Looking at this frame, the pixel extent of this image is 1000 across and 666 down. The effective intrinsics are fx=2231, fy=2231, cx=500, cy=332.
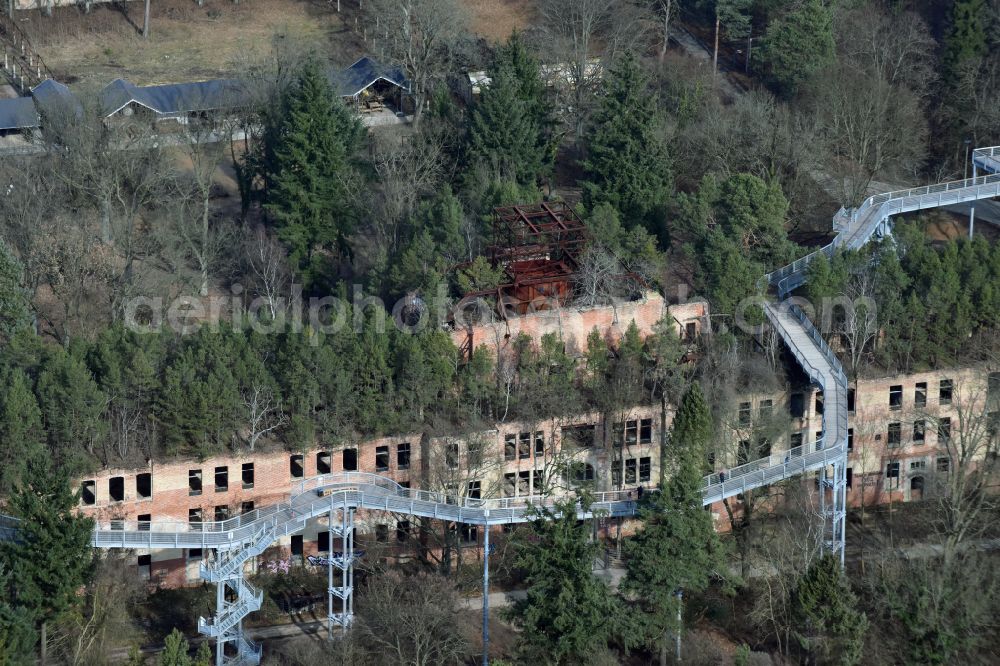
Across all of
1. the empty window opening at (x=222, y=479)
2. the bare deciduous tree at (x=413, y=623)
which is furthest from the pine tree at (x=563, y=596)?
the empty window opening at (x=222, y=479)

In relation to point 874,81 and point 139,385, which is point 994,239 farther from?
point 139,385

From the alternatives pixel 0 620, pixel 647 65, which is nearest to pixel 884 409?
pixel 647 65

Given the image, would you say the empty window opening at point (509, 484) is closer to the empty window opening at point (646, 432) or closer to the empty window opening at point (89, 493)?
the empty window opening at point (646, 432)

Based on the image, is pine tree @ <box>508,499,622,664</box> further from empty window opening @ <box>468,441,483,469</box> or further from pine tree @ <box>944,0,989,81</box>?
pine tree @ <box>944,0,989,81</box>

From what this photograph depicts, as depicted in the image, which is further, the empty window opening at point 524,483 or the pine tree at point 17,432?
the empty window opening at point 524,483

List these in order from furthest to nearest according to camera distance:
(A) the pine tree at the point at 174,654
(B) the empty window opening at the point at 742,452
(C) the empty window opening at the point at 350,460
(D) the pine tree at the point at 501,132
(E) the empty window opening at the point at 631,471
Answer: (D) the pine tree at the point at 501,132 → (E) the empty window opening at the point at 631,471 → (B) the empty window opening at the point at 742,452 → (C) the empty window opening at the point at 350,460 → (A) the pine tree at the point at 174,654

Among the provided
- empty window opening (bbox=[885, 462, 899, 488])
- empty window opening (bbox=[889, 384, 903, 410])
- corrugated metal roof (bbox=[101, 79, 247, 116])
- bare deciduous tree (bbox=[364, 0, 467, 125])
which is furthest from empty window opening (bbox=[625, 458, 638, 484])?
corrugated metal roof (bbox=[101, 79, 247, 116])
